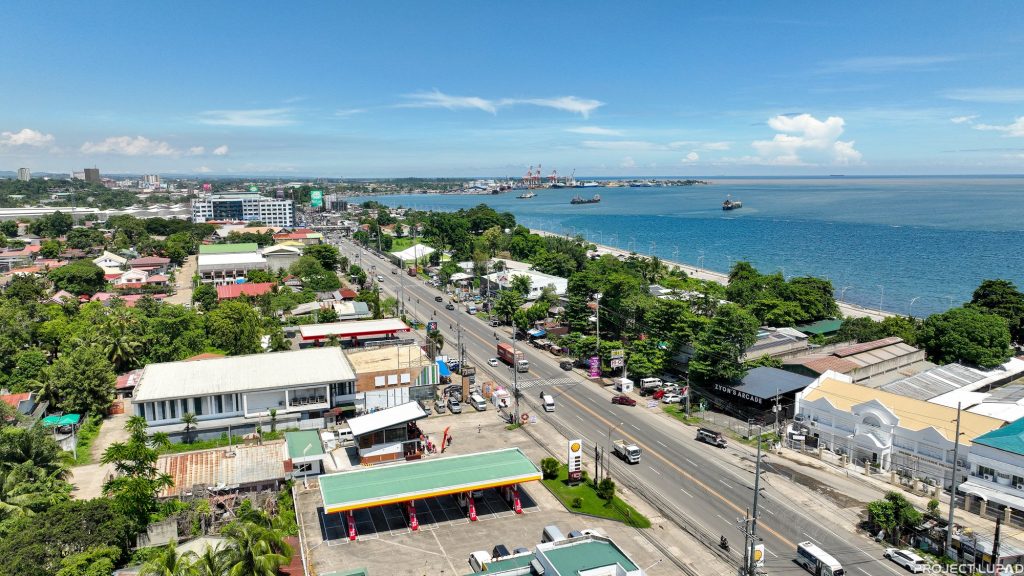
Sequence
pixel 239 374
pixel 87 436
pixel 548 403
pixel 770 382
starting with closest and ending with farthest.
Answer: pixel 87 436
pixel 239 374
pixel 770 382
pixel 548 403

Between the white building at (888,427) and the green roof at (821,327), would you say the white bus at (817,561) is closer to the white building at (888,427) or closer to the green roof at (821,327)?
the white building at (888,427)

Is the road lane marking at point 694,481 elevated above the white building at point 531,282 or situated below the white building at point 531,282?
below

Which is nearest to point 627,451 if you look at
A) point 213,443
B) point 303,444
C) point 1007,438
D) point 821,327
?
point 303,444

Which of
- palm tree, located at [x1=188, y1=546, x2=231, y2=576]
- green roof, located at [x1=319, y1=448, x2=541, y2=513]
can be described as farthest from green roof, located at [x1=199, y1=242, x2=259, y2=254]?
palm tree, located at [x1=188, y1=546, x2=231, y2=576]

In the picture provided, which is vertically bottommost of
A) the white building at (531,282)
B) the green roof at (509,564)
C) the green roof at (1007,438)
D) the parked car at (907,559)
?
the parked car at (907,559)

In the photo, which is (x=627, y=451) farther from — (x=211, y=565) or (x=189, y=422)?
(x=189, y=422)

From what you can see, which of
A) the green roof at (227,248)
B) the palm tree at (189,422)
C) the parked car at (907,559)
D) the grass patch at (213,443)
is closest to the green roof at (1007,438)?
the parked car at (907,559)

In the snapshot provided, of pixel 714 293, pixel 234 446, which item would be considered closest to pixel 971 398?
pixel 714 293
